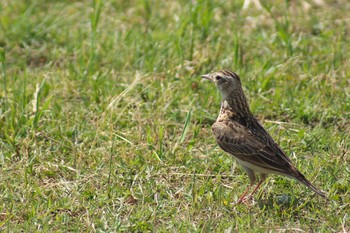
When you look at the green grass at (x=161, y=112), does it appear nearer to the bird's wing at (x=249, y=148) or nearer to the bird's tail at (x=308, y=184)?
the bird's tail at (x=308, y=184)

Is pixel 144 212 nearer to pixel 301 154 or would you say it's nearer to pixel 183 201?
pixel 183 201

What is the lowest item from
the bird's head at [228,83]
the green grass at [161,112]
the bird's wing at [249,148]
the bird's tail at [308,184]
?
the green grass at [161,112]

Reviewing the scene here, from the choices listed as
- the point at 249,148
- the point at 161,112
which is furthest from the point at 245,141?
the point at 161,112

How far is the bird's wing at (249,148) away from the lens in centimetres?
700

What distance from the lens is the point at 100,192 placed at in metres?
7.35

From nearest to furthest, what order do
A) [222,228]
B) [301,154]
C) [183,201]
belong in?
1. [222,228]
2. [183,201]
3. [301,154]

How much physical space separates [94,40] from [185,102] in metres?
1.50

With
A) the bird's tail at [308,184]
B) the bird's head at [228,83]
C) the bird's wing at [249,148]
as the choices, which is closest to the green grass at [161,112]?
the bird's tail at [308,184]

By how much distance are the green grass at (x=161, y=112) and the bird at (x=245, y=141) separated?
0.91 ft

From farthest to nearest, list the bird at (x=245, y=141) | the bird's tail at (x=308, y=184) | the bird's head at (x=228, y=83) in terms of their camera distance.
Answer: the bird's head at (x=228, y=83), the bird at (x=245, y=141), the bird's tail at (x=308, y=184)

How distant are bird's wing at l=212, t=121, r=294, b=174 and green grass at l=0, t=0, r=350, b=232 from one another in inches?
13.5

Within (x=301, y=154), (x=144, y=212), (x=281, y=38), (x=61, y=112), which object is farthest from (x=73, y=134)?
(x=281, y=38)

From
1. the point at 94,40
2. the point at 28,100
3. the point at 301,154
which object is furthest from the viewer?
the point at 94,40

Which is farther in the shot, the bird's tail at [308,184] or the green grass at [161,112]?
the green grass at [161,112]
